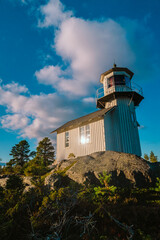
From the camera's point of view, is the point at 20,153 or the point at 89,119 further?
the point at 20,153

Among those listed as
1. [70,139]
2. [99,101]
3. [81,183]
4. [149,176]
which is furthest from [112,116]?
[81,183]

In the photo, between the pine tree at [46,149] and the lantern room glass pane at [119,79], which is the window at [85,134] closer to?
the lantern room glass pane at [119,79]

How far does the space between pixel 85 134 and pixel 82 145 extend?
1.38 meters

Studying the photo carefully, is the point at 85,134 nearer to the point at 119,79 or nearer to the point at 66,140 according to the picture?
the point at 66,140

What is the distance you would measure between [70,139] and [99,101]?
260 inches

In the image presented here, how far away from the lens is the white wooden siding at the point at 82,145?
50.7 feet

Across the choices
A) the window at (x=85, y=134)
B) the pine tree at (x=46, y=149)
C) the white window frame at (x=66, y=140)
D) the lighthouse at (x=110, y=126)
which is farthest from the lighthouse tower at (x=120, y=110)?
the pine tree at (x=46, y=149)

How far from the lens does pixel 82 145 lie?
667 inches

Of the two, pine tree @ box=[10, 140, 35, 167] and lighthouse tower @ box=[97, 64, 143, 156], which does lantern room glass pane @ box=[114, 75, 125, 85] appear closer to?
lighthouse tower @ box=[97, 64, 143, 156]

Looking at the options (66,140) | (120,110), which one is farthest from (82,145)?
(120,110)

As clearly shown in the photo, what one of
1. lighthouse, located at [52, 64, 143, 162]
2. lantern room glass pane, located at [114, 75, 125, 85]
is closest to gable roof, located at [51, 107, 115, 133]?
lighthouse, located at [52, 64, 143, 162]

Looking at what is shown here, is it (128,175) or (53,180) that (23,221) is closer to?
(53,180)

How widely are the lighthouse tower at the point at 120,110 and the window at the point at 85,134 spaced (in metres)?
2.25

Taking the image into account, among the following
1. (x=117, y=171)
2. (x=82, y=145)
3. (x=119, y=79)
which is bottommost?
(x=117, y=171)
